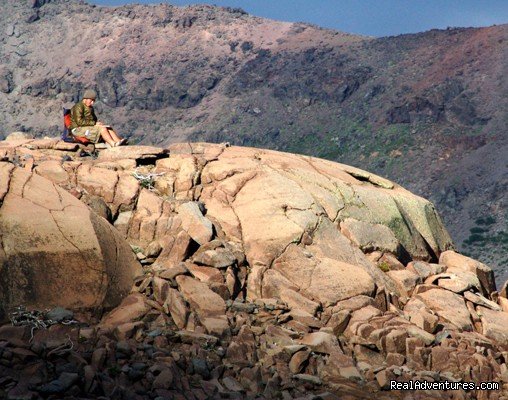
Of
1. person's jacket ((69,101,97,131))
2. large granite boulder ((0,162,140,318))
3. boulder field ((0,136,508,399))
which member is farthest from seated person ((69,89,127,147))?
large granite boulder ((0,162,140,318))

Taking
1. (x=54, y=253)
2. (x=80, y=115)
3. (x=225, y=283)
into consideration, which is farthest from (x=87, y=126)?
(x=225, y=283)

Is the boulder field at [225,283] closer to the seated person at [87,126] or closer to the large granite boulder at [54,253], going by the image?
Result: the large granite boulder at [54,253]

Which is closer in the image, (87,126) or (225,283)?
(225,283)

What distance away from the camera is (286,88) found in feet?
319

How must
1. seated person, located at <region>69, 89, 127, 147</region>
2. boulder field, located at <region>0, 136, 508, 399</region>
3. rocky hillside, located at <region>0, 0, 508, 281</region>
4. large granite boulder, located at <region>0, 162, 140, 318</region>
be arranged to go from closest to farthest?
boulder field, located at <region>0, 136, 508, 399</region> → large granite boulder, located at <region>0, 162, 140, 318</region> → seated person, located at <region>69, 89, 127, 147</region> → rocky hillside, located at <region>0, 0, 508, 281</region>

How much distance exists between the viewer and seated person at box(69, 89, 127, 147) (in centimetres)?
1672

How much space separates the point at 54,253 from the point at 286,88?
Answer: 286 ft

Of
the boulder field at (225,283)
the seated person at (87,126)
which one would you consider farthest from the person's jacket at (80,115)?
the boulder field at (225,283)

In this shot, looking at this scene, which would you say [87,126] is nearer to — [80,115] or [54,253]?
[80,115]

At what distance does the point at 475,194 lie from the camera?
71.9m

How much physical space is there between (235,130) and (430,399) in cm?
8005

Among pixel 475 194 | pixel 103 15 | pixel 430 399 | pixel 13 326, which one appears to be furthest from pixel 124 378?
pixel 103 15

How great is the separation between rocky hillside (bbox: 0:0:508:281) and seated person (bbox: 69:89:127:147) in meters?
54.1

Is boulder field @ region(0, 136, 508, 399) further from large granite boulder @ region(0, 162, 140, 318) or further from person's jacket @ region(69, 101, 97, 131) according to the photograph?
person's jacket @ region(69, 101, 97, 131)
